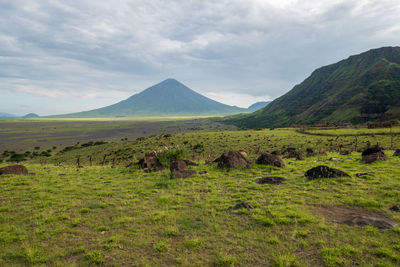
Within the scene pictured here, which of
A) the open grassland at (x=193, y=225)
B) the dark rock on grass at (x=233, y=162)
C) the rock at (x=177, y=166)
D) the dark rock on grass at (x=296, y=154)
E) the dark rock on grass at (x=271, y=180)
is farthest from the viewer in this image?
the dark rock on grass at (x=296, y=154)

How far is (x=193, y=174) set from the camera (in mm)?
15750

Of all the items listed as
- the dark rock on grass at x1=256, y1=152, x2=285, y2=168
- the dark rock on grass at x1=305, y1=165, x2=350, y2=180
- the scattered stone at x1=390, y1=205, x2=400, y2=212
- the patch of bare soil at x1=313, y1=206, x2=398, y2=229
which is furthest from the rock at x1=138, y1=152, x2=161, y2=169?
the scattered stone at x1=390, y1=205, x2=400, y2=212

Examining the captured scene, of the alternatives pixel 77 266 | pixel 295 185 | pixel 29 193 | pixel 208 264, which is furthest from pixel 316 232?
pixel 29 193

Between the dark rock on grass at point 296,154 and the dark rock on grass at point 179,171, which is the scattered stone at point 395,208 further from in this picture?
the dark rock on grass at point 296,154

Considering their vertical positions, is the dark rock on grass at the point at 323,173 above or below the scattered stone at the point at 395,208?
above

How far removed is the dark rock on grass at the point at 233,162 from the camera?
17797mm

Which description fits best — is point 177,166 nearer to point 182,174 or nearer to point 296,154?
point 182,174

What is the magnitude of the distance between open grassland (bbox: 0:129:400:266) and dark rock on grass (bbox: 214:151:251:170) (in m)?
4.42

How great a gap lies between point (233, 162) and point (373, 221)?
11217mm

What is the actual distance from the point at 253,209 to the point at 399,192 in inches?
325

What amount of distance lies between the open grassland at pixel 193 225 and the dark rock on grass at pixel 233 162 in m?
4.42

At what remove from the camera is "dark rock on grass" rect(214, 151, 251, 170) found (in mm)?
17797

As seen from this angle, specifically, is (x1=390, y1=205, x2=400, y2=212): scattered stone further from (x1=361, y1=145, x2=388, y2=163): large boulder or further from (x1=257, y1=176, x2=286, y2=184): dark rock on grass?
(x1=361, y1=145, x2=388, y2=163): large boulder

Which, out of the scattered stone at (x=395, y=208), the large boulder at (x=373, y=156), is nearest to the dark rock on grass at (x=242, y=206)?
the scattered stone at (x=395, y=208)
